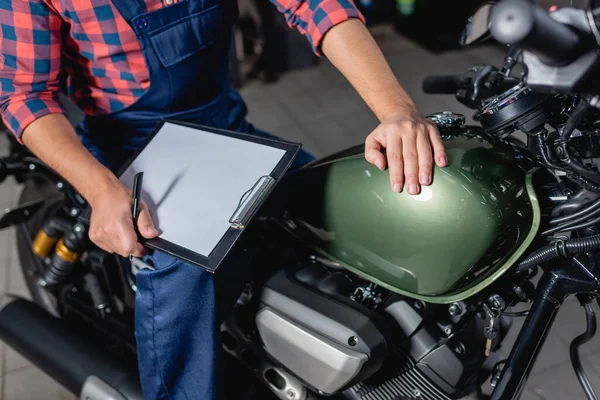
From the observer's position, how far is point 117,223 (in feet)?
2.55

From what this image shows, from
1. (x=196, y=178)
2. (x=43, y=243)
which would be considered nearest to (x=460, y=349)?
(x=196, y=178)

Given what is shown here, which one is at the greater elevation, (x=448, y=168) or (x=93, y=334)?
(x=448, y=168)

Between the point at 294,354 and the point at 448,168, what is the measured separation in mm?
377

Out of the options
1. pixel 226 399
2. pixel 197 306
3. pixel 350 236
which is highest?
pixel 350 236

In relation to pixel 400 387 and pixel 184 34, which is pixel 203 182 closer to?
pixel 184 34

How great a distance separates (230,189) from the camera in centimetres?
81

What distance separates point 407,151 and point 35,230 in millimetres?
1055

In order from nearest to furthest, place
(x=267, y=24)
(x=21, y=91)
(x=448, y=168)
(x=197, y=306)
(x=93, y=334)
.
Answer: (x=448, y=168), (x=197, y=306), (x=21, y=91), (x=93, y=334), (x=267, y=24)

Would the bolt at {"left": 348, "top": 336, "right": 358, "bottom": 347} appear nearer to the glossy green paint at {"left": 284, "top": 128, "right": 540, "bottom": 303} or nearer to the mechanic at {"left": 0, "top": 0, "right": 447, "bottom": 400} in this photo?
the glossy green paint at {"left": 284, "top": 128, "right": 540, "bottom": 303}

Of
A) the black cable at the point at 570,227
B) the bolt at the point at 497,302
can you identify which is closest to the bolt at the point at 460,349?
the bolt at the point at 497,302

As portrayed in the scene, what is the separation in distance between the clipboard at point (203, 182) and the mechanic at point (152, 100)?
0.04 m

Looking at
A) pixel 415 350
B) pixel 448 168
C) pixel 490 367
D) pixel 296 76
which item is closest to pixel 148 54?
pixel 448 168

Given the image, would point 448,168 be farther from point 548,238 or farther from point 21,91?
point 21,91

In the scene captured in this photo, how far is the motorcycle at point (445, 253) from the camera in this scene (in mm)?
686
